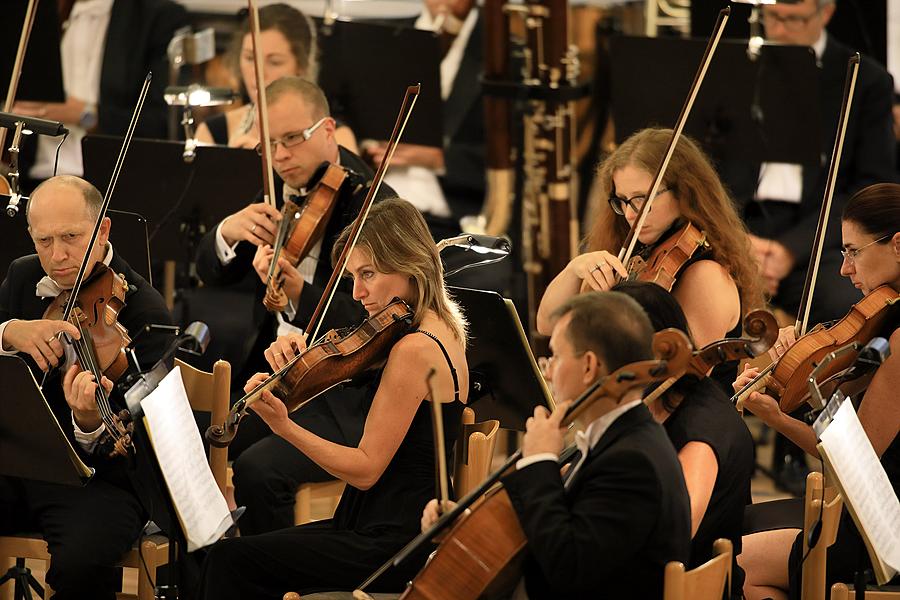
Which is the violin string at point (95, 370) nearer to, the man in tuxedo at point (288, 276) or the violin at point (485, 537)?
the man in tuxedo at point (288, 276)

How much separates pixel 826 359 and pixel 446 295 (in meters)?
0.82

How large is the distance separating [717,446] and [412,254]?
2.48 feet

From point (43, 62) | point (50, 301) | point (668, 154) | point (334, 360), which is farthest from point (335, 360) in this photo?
point (43, 62)

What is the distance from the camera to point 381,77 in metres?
4.87

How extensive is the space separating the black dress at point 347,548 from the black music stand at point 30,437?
36 centimetres

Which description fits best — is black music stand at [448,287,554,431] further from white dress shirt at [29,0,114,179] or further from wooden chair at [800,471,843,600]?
white dress shirt at [29,0,114,179]

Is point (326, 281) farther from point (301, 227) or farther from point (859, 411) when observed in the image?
point (859, 411)

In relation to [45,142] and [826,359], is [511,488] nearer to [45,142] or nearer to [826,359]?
[826,359]

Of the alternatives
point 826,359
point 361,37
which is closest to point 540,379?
point 826,359

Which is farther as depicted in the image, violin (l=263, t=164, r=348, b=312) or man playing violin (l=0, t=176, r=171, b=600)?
violin (l=263, t=164, r=348, b=312)

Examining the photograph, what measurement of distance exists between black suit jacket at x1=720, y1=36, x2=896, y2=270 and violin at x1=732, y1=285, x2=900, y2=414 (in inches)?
76.3

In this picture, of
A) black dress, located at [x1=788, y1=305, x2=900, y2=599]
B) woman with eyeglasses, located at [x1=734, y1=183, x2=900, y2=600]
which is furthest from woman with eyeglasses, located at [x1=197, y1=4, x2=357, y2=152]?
black dress, located at [x1=788, y1=305, x2=900, y2=599]

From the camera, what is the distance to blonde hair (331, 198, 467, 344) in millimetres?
2893

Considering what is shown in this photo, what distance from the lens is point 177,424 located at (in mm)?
2641
